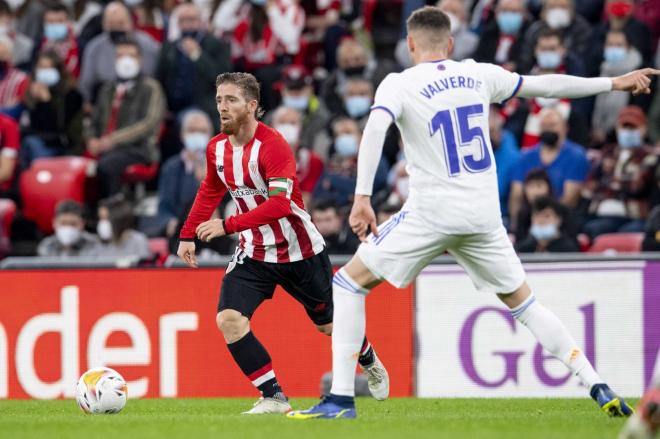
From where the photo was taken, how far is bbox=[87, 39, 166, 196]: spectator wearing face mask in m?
15.5

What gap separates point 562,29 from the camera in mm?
15172

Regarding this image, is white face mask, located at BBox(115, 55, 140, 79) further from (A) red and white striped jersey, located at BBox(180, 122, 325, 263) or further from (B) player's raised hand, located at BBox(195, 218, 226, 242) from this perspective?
(B) player's raised hand, located at BBox(195, 218, 226, 242)

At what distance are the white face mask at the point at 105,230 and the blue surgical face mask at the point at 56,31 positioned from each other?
3645 millimetres

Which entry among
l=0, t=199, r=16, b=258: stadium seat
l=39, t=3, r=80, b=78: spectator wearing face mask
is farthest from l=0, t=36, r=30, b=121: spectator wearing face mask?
l=0, t=199, r=16, b=258: stadium seat

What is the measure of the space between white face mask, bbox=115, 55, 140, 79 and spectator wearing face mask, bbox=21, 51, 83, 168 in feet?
3.01

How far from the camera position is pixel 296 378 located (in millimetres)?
11680

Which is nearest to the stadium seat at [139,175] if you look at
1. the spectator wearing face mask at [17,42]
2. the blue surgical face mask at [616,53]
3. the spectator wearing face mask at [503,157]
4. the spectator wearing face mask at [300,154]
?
the spectator wearing face mask at [300,154]

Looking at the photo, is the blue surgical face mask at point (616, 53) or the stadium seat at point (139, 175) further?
the stadium seat at point (139, 175)

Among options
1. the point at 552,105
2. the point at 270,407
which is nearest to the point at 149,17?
the point at 552,105

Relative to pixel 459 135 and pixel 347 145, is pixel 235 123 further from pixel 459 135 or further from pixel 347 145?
pixel 347 145

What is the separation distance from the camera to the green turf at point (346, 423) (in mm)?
6930

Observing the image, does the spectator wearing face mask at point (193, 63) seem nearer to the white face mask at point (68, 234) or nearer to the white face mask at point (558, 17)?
the white face mask at point (68, 234)

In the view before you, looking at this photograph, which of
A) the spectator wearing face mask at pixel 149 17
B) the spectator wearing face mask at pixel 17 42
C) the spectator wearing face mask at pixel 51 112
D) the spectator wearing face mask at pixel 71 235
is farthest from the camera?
the spectator wearing face mask at pixel 149 17

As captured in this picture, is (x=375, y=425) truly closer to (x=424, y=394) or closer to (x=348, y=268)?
(x=348, y=268)
